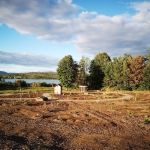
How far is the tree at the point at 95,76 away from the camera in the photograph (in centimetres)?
5793

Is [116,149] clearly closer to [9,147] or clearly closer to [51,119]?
[9,147]

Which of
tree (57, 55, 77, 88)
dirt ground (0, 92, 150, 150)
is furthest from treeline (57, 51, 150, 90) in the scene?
dirt ground (0, 92, 150, 150)

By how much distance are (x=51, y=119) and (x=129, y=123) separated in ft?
20.8

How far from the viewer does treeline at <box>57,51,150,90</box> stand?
50.2 m

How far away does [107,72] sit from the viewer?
2243 inches

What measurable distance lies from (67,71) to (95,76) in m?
11.6

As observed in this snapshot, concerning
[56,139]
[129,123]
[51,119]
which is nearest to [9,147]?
[56,139]

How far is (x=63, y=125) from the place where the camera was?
13.6 meters

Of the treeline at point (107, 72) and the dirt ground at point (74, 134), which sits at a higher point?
the treeline at point (107, 72)

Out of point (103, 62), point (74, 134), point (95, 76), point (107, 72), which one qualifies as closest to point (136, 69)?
point (107, 72)

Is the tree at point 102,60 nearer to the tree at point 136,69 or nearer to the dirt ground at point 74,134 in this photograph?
the tree at point 136,69

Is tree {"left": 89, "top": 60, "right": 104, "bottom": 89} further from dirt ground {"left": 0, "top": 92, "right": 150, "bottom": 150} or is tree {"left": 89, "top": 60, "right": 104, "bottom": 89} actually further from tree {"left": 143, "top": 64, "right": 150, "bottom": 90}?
dirt ground {"left": 0, "top": 92, "right": 150, "bottom": 150}

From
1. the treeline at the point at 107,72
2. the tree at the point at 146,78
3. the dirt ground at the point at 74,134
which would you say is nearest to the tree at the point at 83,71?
the treeline at the point at 107,72

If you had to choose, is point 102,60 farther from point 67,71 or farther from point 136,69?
point 67,71
